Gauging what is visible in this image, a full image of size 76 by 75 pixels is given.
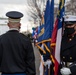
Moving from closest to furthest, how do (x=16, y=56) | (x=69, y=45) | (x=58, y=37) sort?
(x=16, y=56), (x=69, y=45), (x=58, y=37)

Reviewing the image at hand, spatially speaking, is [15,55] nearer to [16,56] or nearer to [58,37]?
[16,56]

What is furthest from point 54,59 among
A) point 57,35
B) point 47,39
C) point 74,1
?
point 74,1

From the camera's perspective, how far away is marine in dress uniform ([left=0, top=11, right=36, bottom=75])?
505 centimetres

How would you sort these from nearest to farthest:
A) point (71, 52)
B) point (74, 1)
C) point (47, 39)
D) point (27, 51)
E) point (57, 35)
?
1. point (27, 51)
2. point (71, 52)
3. point (57, 35)
4. point (47, 39)
5. point (74, 1)

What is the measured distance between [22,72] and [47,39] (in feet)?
Result: 12.0

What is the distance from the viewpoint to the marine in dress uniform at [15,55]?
5.05 metres

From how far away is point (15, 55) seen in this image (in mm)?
5047

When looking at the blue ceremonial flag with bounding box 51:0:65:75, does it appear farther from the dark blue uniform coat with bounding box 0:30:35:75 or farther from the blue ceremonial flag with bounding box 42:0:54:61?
the dark blue uniform coat with bounding box 0:30:35:75

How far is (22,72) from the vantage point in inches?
200

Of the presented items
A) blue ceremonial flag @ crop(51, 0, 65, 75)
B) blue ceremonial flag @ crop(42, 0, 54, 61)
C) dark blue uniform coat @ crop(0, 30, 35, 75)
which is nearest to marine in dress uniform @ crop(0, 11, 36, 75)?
dark blue uniform coat @ crop(0, 30, 35, 75)

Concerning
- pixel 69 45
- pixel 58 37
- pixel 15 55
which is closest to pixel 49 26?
pixel 58 37

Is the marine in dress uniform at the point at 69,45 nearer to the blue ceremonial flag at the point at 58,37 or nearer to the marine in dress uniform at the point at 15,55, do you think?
the blue ceremonial flag at the point at 58,37

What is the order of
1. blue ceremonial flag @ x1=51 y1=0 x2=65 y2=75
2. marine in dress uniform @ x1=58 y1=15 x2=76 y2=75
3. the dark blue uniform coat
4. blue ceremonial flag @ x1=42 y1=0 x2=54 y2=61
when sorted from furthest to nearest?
blue ceremonial flag @ x1=42 y1=0 x2=54 y2=61, blue ceremonial flag @ x1=51 y1=0 x2=65 y2=75, marine in dress uniform @ x1=58 y1=15 x2=76 y2=75, the dark blue uniform coat

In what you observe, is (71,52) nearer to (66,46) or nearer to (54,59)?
(66,46)
